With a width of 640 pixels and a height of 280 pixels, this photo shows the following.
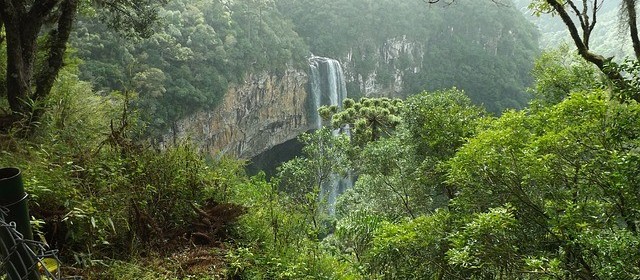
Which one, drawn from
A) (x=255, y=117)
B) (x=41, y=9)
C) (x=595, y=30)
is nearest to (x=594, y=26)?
(x=41, y=9)

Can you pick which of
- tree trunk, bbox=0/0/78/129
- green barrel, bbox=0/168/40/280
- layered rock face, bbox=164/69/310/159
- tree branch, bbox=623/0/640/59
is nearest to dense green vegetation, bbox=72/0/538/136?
layered rock face, bbox=164/69/310/159

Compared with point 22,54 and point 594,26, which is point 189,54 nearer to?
point 22,54

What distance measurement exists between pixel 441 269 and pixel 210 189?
414 centimetres

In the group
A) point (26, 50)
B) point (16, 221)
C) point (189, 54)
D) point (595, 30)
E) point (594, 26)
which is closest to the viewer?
point (16, 221)

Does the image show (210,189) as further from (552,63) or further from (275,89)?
(275,89)

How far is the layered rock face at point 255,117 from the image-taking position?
27875mm

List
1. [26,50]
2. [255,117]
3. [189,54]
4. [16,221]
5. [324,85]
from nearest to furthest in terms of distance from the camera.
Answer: [16,221], [26,50], [189,54], [255,117], [324,85]

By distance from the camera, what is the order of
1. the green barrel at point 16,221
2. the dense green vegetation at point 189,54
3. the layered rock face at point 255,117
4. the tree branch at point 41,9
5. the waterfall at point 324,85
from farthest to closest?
the waterfall at point 324,85 → the layered rock face at point 255,117 → the dense green vegetation at point 189,54 → the tree branch at point 41,9 → the green barrel at point 16,221

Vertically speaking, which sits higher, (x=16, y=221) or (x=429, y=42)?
(x=429, y=42)

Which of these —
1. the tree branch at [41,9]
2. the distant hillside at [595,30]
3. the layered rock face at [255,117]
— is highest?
the distant hillside at [595,30]

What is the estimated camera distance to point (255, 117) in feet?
106

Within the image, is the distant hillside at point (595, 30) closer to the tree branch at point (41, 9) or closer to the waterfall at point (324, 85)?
the waterfall at point (324, 85)

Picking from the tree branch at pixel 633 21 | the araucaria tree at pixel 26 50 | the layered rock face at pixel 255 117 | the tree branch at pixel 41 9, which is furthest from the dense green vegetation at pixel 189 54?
the tree branch at pixel 633 21

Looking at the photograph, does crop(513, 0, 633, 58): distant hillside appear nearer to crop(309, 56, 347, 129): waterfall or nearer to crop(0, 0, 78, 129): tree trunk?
crop(309, 56, 347, 129): waterfall
